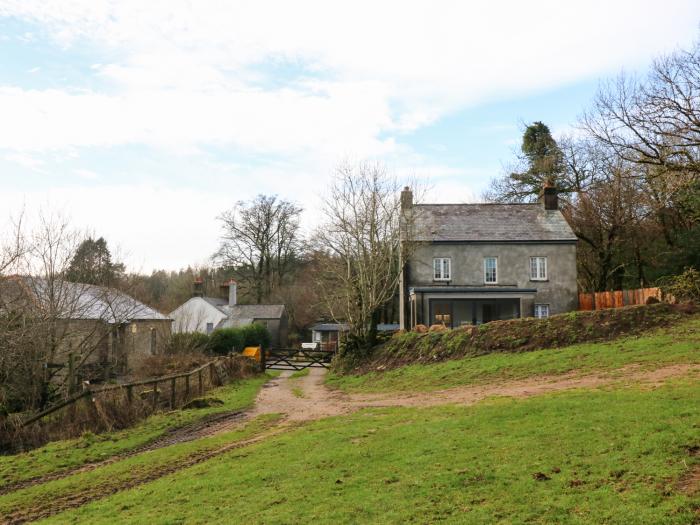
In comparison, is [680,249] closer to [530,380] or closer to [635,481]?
[530,380]

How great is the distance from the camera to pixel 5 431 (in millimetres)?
17266

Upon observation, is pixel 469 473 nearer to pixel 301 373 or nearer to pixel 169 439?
pixel 169 439

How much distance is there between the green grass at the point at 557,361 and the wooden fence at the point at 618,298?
25.7 feet

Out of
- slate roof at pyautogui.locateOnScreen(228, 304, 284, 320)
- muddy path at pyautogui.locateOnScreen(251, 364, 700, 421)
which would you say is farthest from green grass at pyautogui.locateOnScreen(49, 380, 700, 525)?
slate roof at pyautogui.locateOnScreen(228, 304, 284, 320)

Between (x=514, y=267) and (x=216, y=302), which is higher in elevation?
(x=514, y=267)

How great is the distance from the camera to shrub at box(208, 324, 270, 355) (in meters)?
43.2

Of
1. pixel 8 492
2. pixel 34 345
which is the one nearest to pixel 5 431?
pixel 34 345

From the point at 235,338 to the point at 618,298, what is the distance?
2560 centimetres

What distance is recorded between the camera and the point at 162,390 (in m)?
22.1

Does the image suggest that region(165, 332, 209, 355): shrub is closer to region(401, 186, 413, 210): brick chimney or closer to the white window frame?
region(401, 186, 413, 210): brick chimney

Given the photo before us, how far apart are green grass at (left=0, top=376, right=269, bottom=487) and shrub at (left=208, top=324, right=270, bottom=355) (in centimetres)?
2130

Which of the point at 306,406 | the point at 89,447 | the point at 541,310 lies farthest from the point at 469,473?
the point at 541,310

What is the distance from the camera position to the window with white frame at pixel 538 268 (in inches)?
1428

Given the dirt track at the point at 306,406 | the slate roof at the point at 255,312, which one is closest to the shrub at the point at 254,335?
the slate roof at the point at 255,312
